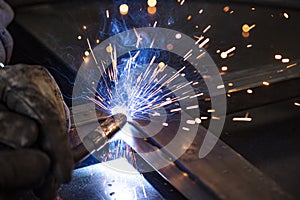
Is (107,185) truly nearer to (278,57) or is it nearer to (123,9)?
(278,57)

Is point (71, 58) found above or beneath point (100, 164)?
above

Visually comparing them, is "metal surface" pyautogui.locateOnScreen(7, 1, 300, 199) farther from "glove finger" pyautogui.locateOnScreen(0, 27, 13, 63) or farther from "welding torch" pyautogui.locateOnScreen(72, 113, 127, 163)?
"glove finger" pyautogui.locateOnScreen(0, 27, 13, 63)

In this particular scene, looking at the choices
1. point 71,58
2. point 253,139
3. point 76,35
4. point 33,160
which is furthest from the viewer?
point 76,35

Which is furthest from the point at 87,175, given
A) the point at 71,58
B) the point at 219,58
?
the point at 219,58

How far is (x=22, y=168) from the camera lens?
765mm

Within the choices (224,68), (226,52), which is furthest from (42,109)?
(226,52)

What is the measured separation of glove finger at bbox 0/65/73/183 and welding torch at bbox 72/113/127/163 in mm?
95

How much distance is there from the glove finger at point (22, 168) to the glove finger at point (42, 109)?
27 mm

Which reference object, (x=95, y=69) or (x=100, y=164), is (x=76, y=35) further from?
(x=100, y=164)

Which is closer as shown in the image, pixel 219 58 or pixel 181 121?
pixel 181 121

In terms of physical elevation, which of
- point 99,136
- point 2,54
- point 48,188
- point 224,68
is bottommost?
point 48,188

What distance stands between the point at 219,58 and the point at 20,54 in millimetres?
839

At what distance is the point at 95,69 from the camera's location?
1599mm

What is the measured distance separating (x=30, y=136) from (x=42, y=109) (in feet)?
0.18
